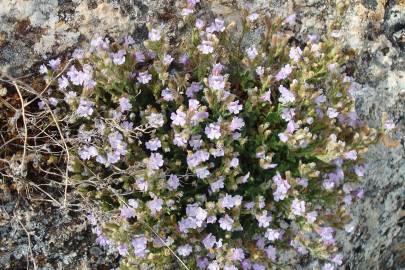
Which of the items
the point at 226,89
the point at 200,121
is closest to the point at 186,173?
the point at 200,121

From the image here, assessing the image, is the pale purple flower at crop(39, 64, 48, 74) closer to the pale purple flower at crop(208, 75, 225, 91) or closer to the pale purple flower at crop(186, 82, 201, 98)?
the pale purple flower at crop(186, 82, 201, 98)

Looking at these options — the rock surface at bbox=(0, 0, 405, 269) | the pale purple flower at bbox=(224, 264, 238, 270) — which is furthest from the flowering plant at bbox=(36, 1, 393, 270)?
the rock surface at bbox=(0, 0, 405, 269)

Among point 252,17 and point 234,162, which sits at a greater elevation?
point 252,17

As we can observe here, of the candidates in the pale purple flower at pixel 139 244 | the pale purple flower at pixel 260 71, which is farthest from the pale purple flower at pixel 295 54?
the pale purple flower at pixel 139 244

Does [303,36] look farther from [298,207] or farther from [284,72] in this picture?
[298,207]

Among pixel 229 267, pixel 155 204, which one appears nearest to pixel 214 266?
pixel 229 267

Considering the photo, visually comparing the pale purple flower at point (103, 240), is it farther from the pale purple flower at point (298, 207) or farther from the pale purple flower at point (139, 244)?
the pale purple flower at point (298, 207)
